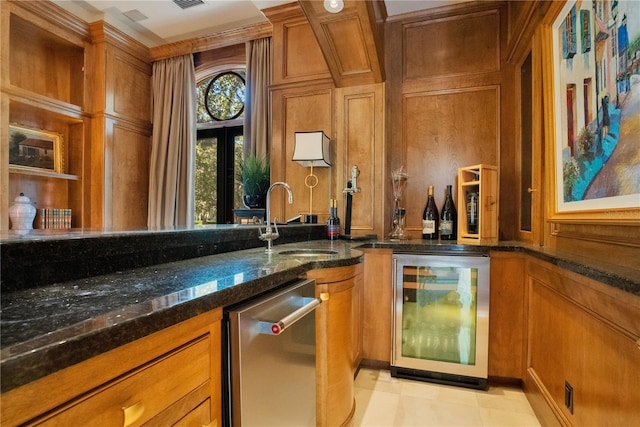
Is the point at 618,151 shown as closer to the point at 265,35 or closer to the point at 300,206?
the point at 300,206

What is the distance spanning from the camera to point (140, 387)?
1.96 ft

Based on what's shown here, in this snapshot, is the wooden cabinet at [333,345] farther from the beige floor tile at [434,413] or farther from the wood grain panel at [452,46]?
the wood grain panel at [452,46]

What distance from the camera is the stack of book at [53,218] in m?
3.34

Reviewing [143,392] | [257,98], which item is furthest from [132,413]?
[257,98]

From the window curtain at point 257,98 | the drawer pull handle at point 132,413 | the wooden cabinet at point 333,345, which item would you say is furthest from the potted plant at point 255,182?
the drawer pull handle at point 132,413

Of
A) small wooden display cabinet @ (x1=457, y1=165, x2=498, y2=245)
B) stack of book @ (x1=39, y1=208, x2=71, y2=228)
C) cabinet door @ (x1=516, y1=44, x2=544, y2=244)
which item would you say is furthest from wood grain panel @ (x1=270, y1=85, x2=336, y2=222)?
stack of book @ (x1=39, y1=208, x2=71, y2=228)

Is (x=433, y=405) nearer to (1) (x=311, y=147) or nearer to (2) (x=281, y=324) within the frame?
(2) (x=281, y=324)

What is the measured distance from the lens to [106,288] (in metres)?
0.80

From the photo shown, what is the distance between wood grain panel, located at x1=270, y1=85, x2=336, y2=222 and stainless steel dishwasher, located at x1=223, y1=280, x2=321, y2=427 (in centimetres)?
150

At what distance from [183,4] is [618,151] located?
11.6ft

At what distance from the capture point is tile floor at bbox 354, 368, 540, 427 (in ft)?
5.66

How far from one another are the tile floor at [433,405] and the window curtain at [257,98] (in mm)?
2274

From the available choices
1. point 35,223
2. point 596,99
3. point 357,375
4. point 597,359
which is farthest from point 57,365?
point 35,223

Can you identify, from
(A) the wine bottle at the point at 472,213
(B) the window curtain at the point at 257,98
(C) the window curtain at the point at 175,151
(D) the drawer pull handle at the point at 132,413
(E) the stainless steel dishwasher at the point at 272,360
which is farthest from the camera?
(C) the window curtain at the point at 175,151
